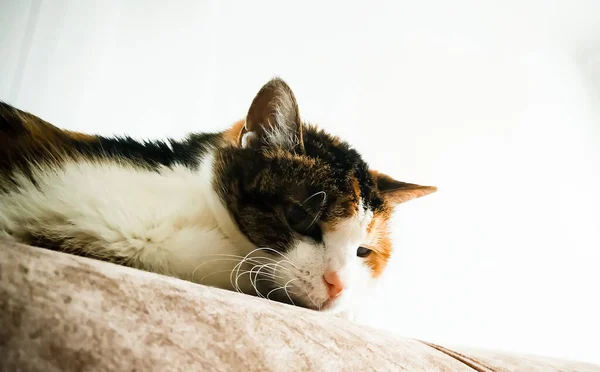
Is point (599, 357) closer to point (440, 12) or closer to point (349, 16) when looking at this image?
point (440, 12)

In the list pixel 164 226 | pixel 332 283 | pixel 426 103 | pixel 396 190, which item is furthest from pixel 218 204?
pixel 426 103

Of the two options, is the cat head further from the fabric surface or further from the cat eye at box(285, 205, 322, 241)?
the fabric surface

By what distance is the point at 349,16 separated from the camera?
1968 millimetres

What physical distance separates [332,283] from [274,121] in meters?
0.33

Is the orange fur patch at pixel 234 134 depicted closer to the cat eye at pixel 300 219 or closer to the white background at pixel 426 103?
the cat eye at pixel 300 219

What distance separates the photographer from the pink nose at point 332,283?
606 mm

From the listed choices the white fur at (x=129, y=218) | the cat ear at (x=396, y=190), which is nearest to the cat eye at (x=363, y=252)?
the cat ear at (x=396, y=190)

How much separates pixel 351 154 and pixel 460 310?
3.96 feet

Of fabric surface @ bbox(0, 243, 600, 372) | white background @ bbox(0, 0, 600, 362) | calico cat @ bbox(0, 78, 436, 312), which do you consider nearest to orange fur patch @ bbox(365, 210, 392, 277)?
calico cat @ bbox(0, 78, 436, 312)

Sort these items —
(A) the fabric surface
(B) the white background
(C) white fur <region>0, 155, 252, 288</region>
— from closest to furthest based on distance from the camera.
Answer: (A) the fabric surface
(C) white fur <region>0, 155, 252, 288</region>
(B) the white background

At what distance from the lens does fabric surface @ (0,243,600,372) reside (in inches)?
8.4

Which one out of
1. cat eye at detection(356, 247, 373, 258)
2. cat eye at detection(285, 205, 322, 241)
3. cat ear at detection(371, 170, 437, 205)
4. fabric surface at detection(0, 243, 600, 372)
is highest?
cat ear at detection(371, 170, 437, 205)

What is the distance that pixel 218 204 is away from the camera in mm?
682

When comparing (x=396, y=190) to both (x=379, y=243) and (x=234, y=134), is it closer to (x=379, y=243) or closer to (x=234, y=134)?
(x=379, y=243)
